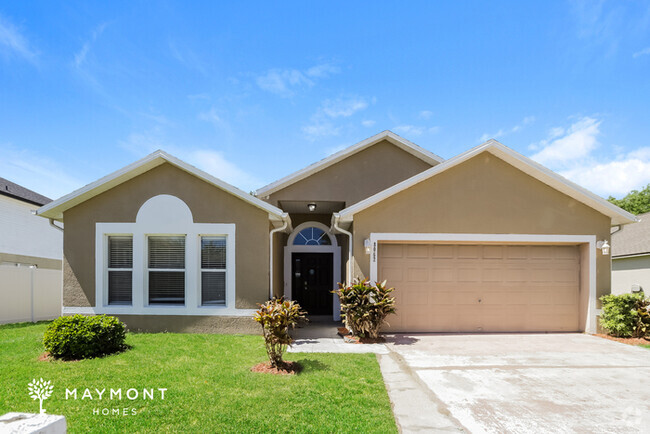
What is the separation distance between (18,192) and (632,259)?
2777 cm

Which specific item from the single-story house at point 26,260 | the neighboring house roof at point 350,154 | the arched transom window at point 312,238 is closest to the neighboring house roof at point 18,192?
the single-story house at point 26,260

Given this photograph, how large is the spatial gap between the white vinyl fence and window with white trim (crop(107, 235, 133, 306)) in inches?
182

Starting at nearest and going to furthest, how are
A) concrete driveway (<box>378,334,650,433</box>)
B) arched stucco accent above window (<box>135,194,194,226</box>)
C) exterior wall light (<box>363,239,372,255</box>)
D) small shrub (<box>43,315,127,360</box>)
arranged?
concrete driveway (<box>378,334,650,433</box>), small shrub (<box>43,315,127,360</box>), exterior wall light (<box>363,239,372,255</box>), arched stucco accent above window (<box>135,194,194,226</box>)

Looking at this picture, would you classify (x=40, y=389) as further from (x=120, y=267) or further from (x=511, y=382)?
(x=511, y=382)

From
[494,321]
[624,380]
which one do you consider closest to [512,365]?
[624,380]

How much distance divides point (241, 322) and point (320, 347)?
228cm

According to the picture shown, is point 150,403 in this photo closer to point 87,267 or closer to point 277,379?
point 277,379

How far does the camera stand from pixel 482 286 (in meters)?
9.84

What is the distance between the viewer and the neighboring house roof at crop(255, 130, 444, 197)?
12.1 metres

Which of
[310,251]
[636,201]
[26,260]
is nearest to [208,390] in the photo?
[310,251]

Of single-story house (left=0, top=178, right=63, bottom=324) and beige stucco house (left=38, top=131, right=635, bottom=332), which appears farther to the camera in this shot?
single-story house (left=0, top=178, right=63, bottom=324)

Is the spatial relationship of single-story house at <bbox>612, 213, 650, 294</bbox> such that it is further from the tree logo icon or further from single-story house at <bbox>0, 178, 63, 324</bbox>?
single-story house at <bbox>0, 178, 63, 324</bbox>

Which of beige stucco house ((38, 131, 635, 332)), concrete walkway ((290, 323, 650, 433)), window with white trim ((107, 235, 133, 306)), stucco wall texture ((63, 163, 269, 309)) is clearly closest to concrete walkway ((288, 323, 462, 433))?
concrete walkway ((290, 323, 650, 433))

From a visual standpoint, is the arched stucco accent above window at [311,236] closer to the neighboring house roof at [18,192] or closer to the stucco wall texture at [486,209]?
the stucco wall texture at [486,209]
